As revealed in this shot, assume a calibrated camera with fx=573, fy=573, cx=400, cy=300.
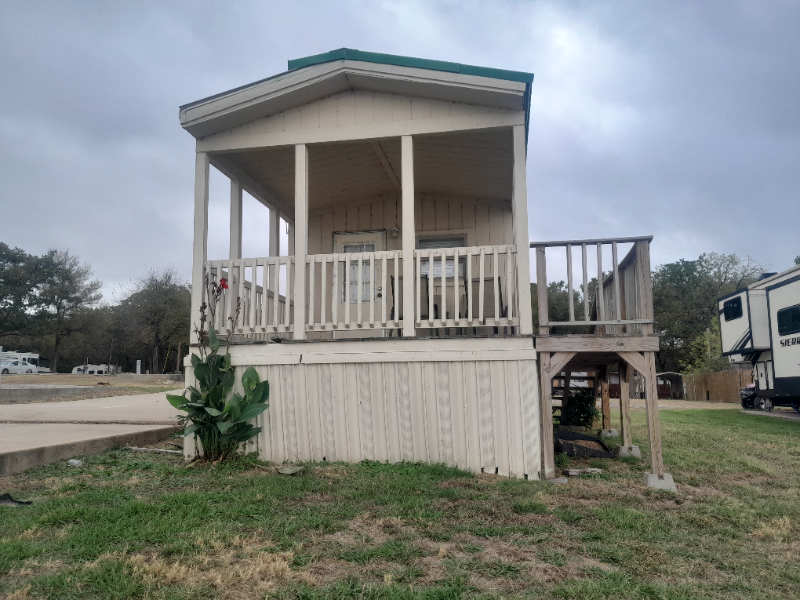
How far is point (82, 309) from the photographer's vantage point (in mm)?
38344

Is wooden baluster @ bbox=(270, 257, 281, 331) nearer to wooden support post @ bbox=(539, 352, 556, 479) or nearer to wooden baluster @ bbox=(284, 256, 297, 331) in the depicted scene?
wooden baluster @ bbox=(284, 256, 297, 331)

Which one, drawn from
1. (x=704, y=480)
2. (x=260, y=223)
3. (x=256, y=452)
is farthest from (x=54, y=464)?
(x=704, y=480)

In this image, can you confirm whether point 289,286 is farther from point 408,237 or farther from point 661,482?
point 661,482

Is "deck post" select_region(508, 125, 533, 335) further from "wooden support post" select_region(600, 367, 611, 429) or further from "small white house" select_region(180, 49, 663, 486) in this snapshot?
"wooden support post" select_region(600, 367, 611, 429)

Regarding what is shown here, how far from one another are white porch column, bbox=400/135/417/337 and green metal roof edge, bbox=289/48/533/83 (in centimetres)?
74

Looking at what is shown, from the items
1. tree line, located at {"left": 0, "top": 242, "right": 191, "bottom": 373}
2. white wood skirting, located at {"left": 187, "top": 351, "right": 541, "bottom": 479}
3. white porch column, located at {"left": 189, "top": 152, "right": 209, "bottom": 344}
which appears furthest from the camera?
tree line, located at {"left": 0, "top": 242, "right": 191, "bottom": 373}

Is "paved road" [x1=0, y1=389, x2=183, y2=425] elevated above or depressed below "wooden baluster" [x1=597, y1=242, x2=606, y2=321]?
below

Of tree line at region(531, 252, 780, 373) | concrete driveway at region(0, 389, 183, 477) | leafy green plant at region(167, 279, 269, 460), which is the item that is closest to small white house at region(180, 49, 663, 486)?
leafy green plant at region(167, 279, 269, 460)

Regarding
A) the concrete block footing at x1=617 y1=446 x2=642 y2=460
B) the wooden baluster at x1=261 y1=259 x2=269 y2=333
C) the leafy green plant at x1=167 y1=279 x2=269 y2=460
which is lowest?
the concrete block footing at x1=617 y1=446 x2=642 y2=460

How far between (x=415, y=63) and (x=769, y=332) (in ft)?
41.2

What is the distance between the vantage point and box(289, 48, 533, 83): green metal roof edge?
5.67 meters

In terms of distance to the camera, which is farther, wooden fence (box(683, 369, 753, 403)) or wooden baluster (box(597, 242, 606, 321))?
wooden fence (box(683, 369, 753, 403))

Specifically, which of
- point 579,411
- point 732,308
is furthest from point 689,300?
point 579,411

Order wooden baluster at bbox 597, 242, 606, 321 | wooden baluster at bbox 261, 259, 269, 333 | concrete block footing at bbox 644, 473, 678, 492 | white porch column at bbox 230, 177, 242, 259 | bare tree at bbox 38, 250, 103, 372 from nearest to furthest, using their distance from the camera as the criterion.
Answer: concrete block footing at bbox 644, 473, 678, 492 < wooden baluster at bbox 597, 242, 606, 321 < wooden baluster at bbox 261, 259, 269, 333 < white porch column at bbox 230, 177, 242, 259 < bare tree at bbox 38, 250, 103, 372
